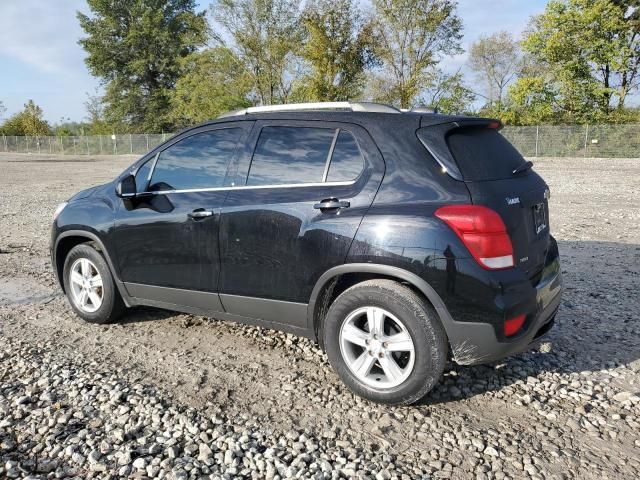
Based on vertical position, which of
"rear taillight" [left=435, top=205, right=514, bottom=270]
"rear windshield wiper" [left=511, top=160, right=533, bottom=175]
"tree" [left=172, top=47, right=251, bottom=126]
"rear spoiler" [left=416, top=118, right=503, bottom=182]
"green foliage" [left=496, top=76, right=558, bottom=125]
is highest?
"tree" [left=172, top=47, right=251, bottom=126]

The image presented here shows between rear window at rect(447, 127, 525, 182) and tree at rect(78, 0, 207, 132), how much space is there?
5709cm

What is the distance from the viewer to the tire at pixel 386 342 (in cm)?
298

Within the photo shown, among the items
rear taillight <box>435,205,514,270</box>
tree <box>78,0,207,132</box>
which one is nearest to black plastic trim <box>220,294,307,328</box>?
rear taillight <box>435,205,514,270</box>

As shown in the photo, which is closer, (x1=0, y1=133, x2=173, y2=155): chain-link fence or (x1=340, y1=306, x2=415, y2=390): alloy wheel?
(x1=340, y1=306, x2=415, y2=390): alloy wheel

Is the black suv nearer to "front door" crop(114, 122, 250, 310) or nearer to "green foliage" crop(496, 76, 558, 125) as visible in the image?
"front door" crop(114, 122, 250, 310)

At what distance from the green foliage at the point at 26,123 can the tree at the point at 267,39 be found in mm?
40555

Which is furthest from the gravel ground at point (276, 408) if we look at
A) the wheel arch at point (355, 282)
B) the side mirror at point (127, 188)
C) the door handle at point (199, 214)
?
the side mirror at point (127, 188)

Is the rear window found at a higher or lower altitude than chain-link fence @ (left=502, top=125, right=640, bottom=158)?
lower

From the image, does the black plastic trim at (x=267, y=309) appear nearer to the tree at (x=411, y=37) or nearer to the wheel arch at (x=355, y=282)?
the wheel arch at (x=355, y=282)

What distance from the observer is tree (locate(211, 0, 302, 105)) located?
3828 centimetres

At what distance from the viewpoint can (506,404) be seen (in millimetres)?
3201

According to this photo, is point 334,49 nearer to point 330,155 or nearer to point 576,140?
point 576,140

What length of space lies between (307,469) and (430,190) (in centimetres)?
166

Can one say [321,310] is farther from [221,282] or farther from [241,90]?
[241,90]
